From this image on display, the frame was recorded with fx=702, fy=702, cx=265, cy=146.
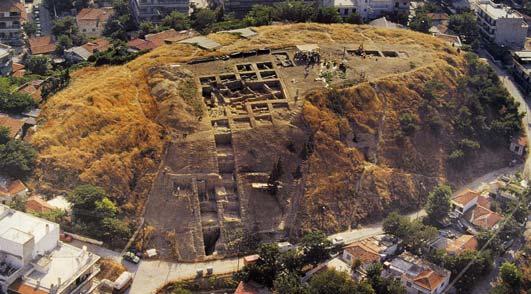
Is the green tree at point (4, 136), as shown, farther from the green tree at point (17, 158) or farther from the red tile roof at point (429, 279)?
the red tile roof at point (429, 279)

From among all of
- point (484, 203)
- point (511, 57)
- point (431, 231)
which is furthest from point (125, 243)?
point (511, 57)

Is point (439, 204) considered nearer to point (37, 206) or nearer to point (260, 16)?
point (37, 206)

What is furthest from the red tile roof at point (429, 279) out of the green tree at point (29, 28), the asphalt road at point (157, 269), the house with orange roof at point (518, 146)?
the green tree at point (29, 28)

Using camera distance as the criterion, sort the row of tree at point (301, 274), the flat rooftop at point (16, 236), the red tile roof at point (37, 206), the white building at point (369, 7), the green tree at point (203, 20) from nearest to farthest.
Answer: the flat rooftop at point (16, 236)
the row of tree at point (301, 274)
the red tile roof at point (37, 206)
the green tree at point (203, 20)
the white building at point (369, 7)

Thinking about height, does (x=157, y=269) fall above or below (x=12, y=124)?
below

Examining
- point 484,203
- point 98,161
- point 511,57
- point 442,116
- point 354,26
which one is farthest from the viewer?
point 511,57

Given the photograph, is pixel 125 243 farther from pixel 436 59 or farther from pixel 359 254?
pixel 436 59

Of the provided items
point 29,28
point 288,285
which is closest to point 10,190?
point 288,285
